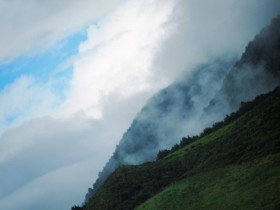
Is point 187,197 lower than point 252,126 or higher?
lower

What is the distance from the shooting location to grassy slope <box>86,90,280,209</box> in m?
56.8

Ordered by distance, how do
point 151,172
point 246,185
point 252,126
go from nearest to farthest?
point 246,185 < point 252,126 < point 151,172

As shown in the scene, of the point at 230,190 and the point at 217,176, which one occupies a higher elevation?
the point at 217,176

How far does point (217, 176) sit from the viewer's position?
2857 inches

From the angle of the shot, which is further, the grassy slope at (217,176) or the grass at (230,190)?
the grassy slope at (217,176)

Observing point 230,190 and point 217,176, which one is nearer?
point 230,190

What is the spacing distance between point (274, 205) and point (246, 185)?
12.7 meters

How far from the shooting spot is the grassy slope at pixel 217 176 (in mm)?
56844

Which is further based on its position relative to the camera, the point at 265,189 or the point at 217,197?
the point at 217,197

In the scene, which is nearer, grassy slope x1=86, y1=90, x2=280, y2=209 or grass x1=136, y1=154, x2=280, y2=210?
grass x1=136, y1=154, x2=280, y2=210

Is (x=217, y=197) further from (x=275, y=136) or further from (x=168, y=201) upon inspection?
(x=275, y=136)

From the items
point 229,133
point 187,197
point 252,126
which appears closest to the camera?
point 187,197

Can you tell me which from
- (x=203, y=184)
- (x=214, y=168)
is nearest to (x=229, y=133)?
(x=214, y=168)

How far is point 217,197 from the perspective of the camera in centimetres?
6153
